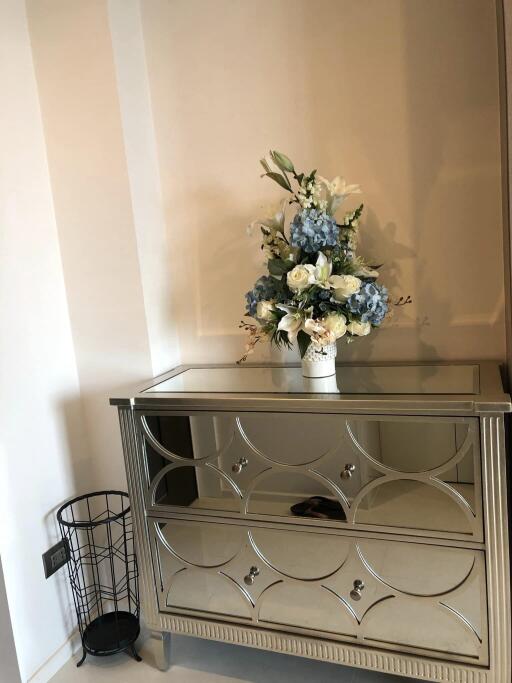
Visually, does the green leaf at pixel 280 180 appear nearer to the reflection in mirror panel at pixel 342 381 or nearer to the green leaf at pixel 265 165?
the green leaf at pixel 265 165

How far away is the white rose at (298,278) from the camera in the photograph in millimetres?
1604

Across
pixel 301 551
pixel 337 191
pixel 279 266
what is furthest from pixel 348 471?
pixel 337 191

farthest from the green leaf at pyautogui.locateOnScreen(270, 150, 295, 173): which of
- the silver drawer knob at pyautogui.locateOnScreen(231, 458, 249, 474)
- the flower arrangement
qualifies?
the silver drawer knob at pyautogui.locateOnScreen(231, 458, 249, 474)

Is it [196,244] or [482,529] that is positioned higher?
[196,244]

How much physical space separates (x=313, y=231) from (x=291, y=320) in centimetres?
25

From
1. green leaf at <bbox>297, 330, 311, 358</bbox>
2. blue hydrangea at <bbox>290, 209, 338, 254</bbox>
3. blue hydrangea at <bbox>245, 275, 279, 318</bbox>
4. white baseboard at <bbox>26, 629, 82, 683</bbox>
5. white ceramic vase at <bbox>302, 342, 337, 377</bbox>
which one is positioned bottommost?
white baseboard at <bbox>26, 629, 82, 683</bbox>

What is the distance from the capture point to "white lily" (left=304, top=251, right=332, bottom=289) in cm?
162

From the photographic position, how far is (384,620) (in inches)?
63.8

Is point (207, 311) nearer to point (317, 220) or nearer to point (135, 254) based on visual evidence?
point (135, 254)

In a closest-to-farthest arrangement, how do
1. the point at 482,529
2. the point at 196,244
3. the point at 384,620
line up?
the point at 482,529
the point at 384,620
the point at 196,244

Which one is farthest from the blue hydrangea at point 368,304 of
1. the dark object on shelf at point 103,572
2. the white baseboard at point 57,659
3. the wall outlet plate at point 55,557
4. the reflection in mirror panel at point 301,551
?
the white baseboard at point 57,659

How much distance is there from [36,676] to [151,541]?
576 mm

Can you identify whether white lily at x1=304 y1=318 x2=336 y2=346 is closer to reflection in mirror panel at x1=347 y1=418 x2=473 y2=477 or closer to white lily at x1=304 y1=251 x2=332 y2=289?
white lily at x1=304 y1=251 x2=332 y2=289

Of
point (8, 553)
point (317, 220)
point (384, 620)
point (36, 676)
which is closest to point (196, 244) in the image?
point (317, 220)
